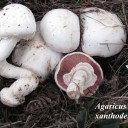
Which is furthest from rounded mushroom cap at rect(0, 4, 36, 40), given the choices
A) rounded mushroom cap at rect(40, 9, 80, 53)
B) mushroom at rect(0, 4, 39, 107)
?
rounded mushroom cap at rect(40, 9, 80, 53)

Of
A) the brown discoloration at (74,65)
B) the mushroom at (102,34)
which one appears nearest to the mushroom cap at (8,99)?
the brown discoloration at (74,65)

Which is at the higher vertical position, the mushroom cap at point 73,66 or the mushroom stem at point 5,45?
the mushroom stem at point 5,45

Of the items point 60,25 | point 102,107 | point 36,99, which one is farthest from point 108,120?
point 60,25

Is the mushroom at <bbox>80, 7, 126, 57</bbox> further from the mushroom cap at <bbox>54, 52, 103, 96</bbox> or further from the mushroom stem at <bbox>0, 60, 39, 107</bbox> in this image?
the mushroom stem at <bbox>0, 60, 39, 107</bbox>

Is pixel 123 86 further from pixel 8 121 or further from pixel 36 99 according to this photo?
pixel 8 121

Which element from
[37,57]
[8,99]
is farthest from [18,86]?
[37,57]

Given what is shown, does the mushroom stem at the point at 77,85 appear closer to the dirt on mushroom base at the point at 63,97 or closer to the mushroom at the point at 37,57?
the dirt on mushroom base at the point at 63,97
